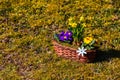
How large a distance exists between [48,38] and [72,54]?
1276 mm

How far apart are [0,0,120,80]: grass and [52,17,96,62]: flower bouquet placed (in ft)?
0.57

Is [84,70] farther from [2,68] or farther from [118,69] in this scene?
[2,68]

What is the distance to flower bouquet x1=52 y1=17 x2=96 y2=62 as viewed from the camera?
915cm

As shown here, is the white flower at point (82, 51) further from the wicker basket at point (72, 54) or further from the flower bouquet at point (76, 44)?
the wicker basket at point (72, 54)

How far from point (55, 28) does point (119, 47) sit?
201 cm

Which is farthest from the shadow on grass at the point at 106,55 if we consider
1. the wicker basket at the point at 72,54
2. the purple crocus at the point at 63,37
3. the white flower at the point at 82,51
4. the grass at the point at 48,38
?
the purple crocus at the point at 63,37

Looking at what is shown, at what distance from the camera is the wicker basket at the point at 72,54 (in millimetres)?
9195

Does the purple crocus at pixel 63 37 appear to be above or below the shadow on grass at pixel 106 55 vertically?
above

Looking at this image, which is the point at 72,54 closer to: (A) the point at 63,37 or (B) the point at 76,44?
(B) the point at 76,44

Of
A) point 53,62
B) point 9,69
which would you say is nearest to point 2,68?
point 9,69

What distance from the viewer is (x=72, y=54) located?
9.31 m

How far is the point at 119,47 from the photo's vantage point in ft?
32.4

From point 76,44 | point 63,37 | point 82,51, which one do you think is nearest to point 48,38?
point 63,37

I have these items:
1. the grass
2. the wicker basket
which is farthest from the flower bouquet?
the grass
